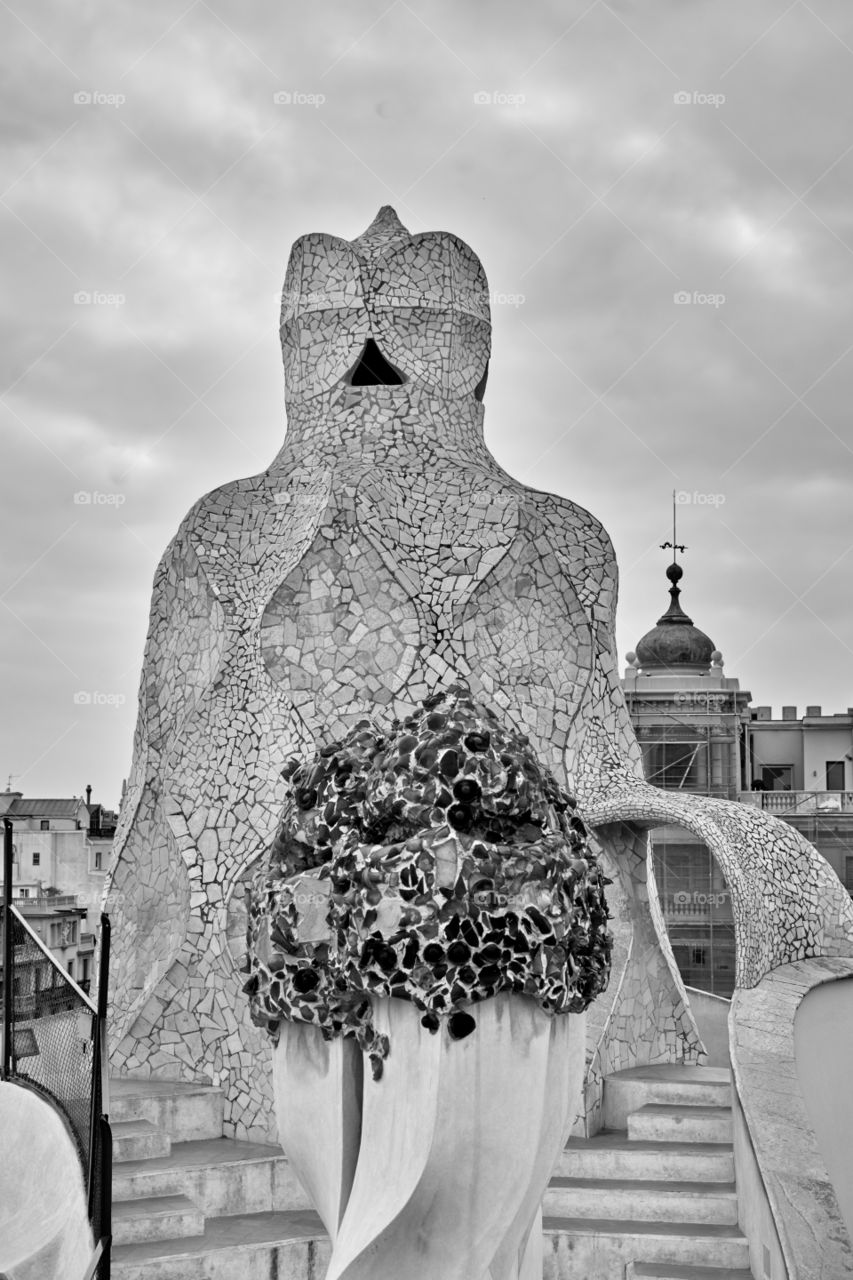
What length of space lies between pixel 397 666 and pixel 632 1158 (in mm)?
3399

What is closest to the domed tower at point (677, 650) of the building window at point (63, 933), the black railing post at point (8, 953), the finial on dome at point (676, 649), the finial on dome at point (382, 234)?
the finial on dome at point (676, 649)

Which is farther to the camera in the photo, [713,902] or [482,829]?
[713,902]

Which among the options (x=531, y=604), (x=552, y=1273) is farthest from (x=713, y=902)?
(x=552, y=1273)

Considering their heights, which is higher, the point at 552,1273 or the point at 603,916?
the point at 603,916

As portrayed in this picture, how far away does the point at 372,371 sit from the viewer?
11812mm

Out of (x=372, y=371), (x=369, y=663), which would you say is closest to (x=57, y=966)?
(x=369, y=663)

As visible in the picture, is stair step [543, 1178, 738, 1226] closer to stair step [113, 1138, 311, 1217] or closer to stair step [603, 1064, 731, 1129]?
stair step [603, 1064, 731, 1129]

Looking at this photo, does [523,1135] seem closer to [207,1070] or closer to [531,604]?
[207,1070]

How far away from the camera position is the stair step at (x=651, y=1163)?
9297 millimetres

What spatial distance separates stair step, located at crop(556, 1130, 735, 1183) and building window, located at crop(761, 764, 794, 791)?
1963cm

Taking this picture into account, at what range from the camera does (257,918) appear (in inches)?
208

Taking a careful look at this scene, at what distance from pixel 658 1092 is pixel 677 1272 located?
164cm

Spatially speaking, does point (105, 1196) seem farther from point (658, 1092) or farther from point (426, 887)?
point (658, 1092)

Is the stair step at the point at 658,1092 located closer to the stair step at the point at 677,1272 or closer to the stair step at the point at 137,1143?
the stair step at the point at 677,1272
